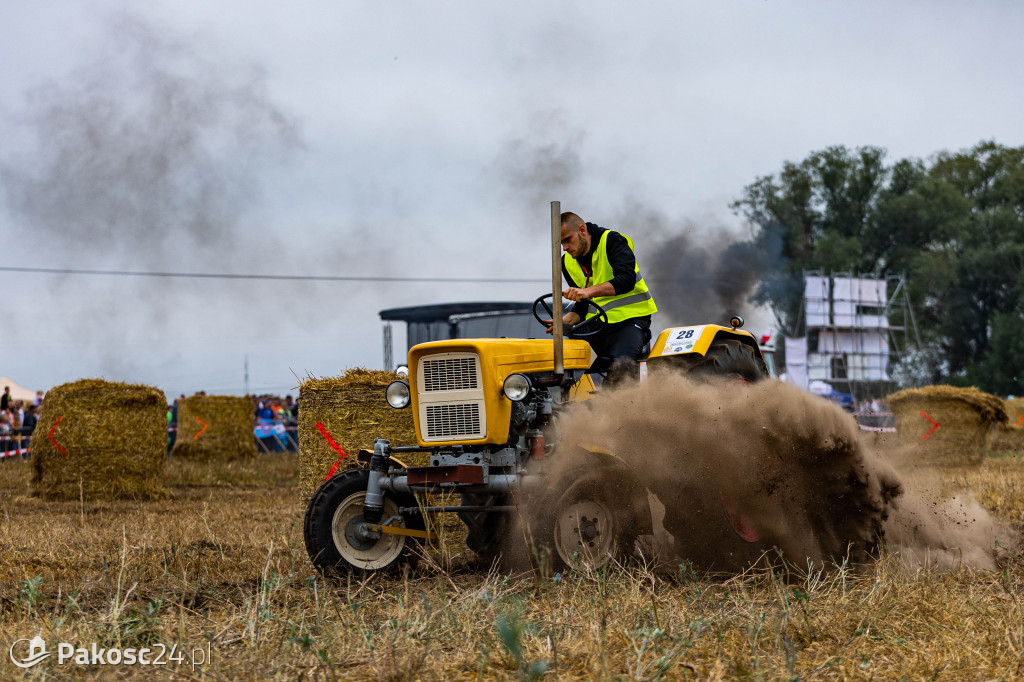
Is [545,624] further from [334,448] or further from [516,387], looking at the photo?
A: [334,448]

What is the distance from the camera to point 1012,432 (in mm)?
22078

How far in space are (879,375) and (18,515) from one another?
33242 mm

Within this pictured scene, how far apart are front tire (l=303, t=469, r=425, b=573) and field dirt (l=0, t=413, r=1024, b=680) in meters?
0.14

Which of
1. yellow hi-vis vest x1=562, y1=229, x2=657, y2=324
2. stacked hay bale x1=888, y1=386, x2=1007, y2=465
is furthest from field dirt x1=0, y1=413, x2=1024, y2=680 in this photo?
stacked hay bale x1=888, y1=386, x2=1007, y2=465

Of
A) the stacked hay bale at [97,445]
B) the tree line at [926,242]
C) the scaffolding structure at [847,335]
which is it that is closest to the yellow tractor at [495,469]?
the stacked hay bale at [97,445]

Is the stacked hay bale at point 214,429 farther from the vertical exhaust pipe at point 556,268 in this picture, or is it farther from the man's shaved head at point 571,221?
the vertical exhaust pipe at point 556,268

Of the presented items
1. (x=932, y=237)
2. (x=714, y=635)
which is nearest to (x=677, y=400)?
Result: (x=714, y=635)

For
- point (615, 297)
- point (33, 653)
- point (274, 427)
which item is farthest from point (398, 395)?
point (274, 427)

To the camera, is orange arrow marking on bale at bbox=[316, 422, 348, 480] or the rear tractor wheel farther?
orange arrow marking on bale at bbox=[316, 422, 348, 480]

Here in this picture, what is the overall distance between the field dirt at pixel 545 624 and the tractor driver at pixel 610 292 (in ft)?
4.01

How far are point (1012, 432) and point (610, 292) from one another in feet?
62.8

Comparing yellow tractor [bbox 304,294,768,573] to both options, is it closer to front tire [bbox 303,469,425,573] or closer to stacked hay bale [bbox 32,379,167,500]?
front tire [bbox 303,469,425,573]

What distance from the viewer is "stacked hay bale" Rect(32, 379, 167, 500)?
1175 centimetres

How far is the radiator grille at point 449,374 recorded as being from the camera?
5660 millimetres
